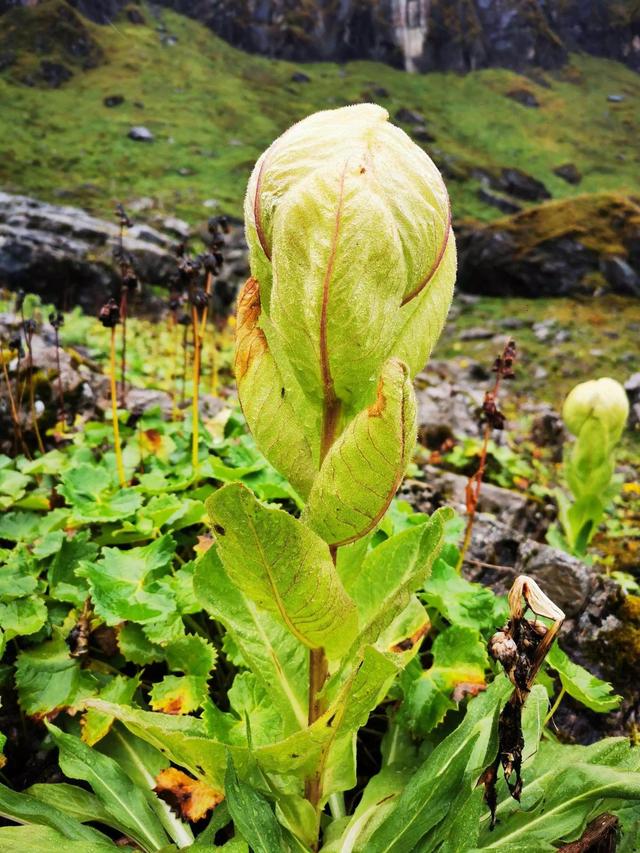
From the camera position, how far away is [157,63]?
46.2 metres

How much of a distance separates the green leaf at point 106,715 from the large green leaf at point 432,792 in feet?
2.48

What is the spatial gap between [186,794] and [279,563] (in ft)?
2.92

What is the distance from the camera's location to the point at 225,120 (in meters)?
40.5

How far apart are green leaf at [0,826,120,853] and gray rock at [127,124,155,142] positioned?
3992 centimetres

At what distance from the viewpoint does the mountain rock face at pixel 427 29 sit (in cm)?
5816

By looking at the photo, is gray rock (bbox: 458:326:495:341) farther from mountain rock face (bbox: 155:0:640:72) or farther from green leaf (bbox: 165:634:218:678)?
mountain rock face (bbox: 155:0:640:72)

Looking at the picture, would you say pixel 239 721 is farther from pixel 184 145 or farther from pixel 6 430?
pixel 184 145

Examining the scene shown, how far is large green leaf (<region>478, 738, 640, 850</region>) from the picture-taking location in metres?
1.44

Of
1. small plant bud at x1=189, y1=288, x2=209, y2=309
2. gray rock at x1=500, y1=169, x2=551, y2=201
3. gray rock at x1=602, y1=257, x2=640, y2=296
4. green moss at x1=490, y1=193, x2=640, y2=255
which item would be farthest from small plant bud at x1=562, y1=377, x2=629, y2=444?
gray rock at x1=500, y1=169, x2=551, y2=201

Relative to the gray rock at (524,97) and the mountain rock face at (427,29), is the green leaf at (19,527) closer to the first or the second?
the mountain rock face at (427,29)

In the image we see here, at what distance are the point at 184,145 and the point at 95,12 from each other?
985 inches

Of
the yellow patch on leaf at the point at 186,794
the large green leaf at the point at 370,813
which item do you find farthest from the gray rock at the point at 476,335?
the yellow patch on leaf at the point at 186,794

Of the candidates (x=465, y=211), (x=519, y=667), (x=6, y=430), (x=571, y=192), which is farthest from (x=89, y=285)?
(x=571, y=192)

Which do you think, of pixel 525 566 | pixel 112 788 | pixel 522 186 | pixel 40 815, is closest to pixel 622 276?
pixel 525 566
